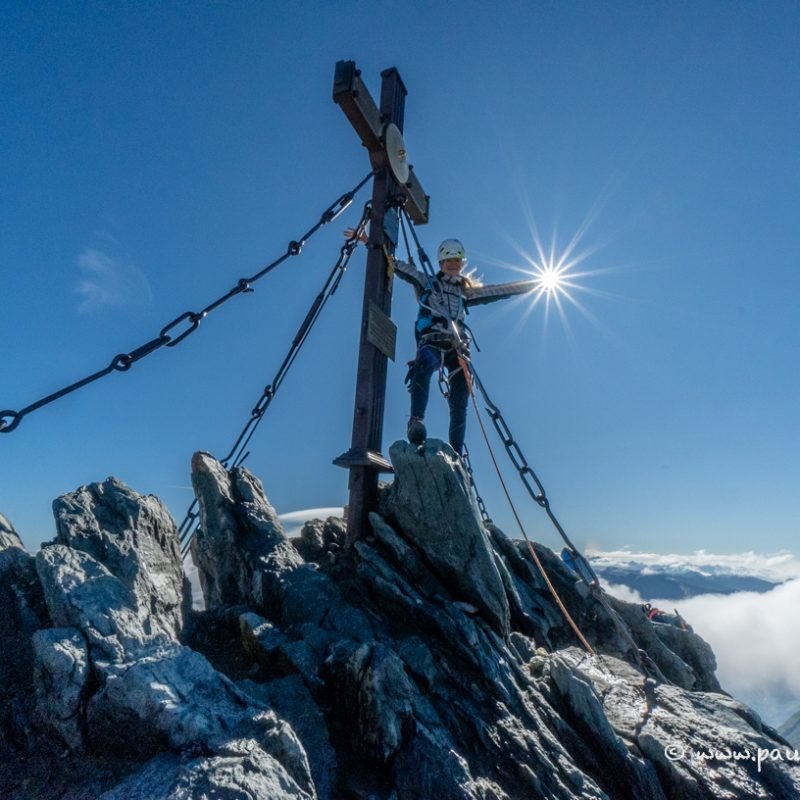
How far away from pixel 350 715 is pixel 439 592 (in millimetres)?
2604

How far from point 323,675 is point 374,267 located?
7.56 metres

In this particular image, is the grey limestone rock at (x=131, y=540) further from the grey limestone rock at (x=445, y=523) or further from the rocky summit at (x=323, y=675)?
the grey limestone rock at (x=445, y=523)

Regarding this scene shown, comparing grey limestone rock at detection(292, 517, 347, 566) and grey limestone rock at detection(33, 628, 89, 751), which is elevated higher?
grey limestone rock at detection(292, 517, 347, 566)

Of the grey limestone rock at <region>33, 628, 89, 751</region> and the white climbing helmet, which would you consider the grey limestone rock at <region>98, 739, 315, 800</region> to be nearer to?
the grey limestone rock at <region>33, 628, 89, 751</region>

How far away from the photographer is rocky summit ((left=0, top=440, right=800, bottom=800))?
3.88 meters

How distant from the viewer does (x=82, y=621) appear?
4.62m

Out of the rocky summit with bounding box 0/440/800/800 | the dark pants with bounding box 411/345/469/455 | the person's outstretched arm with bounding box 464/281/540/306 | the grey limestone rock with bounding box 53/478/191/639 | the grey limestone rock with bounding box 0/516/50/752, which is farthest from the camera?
the person's outstretched arm with bounding box 464/281/540/306

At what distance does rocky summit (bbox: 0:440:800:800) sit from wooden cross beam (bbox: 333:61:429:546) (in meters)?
0.51

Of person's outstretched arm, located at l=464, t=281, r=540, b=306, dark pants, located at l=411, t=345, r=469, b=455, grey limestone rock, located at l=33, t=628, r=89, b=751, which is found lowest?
grey limestone rock, located at l=33, t=628, r=89, b=751

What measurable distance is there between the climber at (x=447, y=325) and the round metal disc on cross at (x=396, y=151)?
182 cm

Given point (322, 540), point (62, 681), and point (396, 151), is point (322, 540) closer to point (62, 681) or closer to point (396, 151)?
point (62, 681)

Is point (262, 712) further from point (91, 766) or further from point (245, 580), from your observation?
point (245, 580)

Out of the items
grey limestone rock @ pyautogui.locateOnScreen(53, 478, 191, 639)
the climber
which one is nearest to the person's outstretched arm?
the climber

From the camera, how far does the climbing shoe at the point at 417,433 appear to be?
930 centimetres
